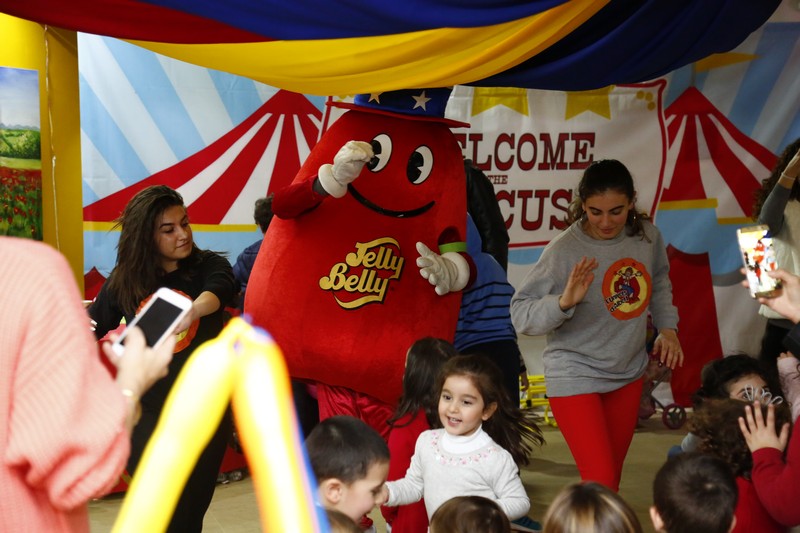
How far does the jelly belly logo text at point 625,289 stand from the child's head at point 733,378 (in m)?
0.40

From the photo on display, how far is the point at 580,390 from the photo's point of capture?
3361 millimetres

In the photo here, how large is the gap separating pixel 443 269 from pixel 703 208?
3214mm

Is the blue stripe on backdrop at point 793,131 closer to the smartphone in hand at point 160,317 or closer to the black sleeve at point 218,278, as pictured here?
the black sleeve at point 218,278

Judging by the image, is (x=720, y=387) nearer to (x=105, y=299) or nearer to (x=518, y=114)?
(x=105, y=299)

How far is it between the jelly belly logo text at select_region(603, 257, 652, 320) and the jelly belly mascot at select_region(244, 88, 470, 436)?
48 cm

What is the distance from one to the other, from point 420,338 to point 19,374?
204 cm

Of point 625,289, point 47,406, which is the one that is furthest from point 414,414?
point 47,406

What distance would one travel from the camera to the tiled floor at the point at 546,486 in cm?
422

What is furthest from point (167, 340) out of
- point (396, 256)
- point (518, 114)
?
point (518, 114)

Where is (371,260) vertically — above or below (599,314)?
above

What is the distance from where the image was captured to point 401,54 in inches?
123

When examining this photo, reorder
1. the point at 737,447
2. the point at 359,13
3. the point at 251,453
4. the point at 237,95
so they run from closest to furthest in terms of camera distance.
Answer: the point at 251,453 < the point at 737,447 < the point at 359,13 < the point at 237,95

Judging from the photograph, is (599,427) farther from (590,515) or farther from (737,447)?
(590,515)

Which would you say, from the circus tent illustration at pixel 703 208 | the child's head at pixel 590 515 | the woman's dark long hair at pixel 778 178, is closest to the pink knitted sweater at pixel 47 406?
the child's head at pixel 590 515
